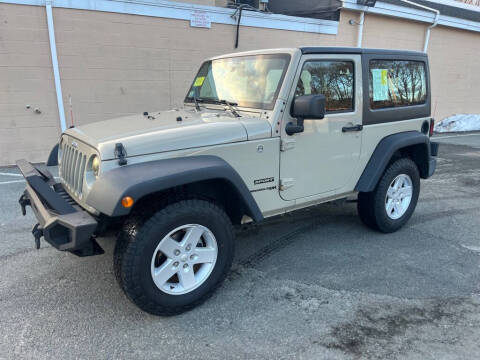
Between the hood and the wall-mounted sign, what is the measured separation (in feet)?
19.2

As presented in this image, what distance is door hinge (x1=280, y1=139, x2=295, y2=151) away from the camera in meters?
3.12

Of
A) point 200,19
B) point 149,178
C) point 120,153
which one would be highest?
point 200,19

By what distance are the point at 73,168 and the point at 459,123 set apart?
14.5 m

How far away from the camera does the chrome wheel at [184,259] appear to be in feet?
8.73

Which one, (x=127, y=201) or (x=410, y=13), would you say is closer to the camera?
(x=127, y=201)

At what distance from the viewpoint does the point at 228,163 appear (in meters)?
2.85

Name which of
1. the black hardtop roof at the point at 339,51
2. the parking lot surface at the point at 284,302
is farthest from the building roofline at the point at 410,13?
the parking lot surface at the point at 284,302

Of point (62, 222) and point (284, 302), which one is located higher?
point (62, 222)

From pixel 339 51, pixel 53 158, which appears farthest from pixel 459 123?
pixel 53 158

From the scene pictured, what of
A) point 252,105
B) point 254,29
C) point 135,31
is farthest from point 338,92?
point 254,29

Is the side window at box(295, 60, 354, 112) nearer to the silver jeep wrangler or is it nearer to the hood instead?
the silver jeep wrangler

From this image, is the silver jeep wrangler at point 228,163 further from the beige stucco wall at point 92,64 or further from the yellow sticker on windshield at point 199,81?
the beige stucco wall at point 92,64

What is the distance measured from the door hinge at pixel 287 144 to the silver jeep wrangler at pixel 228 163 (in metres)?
0.01

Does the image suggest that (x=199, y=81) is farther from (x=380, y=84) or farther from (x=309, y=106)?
(x=380, y=84)
